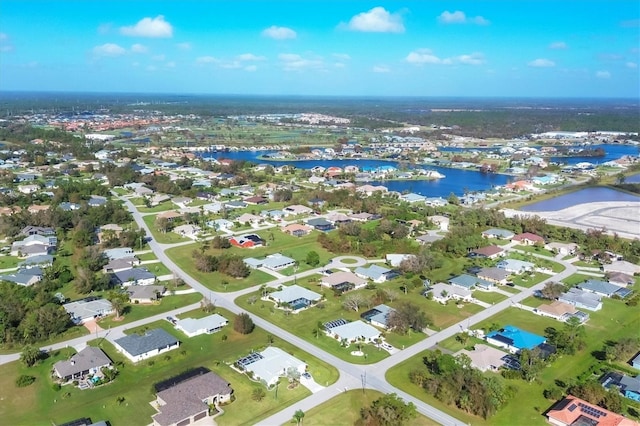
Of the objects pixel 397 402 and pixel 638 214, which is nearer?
pixel 397 402

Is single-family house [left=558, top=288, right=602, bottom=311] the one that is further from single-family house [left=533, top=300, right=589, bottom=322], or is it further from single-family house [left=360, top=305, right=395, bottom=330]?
single-family house [left=360, top=305, right=395, bottom=330]

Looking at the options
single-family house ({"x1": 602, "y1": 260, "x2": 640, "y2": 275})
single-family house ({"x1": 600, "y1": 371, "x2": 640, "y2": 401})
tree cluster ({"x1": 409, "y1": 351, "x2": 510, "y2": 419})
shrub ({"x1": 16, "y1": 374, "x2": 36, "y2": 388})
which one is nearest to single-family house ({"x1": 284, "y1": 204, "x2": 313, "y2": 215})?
single-family house ({"x1": 602, "y1": 260, "x2": 640, "y2": 275})

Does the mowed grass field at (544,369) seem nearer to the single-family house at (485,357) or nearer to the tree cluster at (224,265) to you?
the single-family house at (485,357)

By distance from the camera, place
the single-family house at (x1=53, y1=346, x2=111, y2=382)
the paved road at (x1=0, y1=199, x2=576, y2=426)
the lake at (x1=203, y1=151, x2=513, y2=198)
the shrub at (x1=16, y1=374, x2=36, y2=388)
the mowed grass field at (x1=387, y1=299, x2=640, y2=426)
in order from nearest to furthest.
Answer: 1. the mowed grass field at (x1=387, y1=299, x2=640, y2=426)
2. the paved road at (x1=0, y1=199, x2=576, y2=426)
3. the shrub at (x1=16, y1=374, x2=36, y2=388)
4. the single-family house at (x1=53, y1=346, x2=111, y2=382)
5. the lake at (x1=203, y1=151, x2=513, y2=198)

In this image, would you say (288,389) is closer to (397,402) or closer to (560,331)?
(397,402)

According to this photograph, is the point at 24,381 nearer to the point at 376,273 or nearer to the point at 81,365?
the point at 81,365

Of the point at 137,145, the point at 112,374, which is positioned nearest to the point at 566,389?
the point at 112,374
